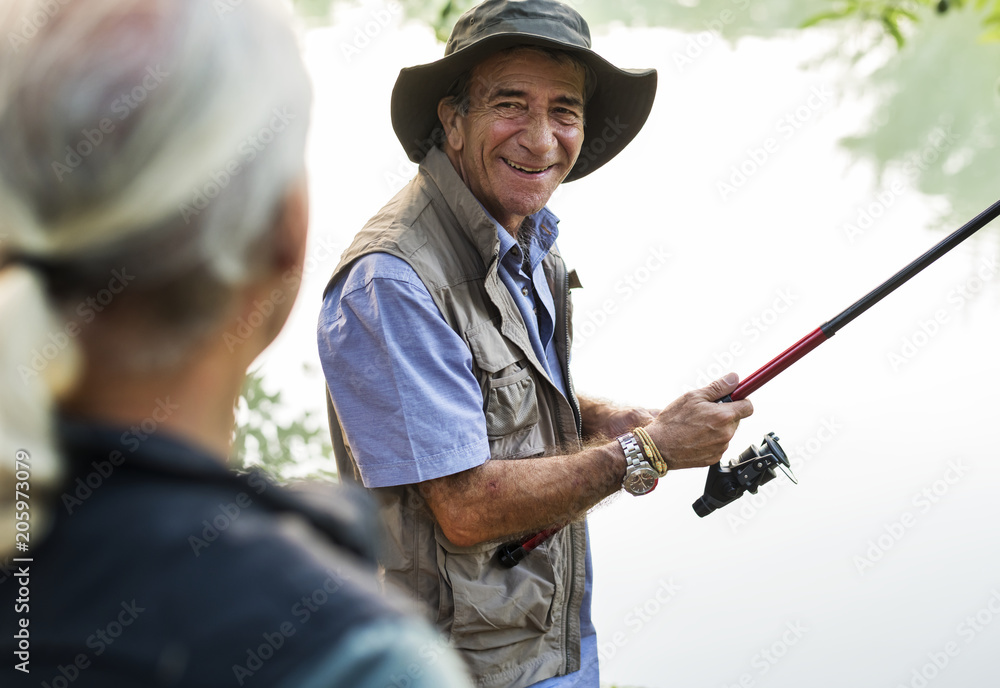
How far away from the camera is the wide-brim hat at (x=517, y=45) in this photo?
2012 mm

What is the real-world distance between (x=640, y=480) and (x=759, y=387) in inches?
15.2

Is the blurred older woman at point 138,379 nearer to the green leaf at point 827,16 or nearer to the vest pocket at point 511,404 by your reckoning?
the vest pocket at point 511,404

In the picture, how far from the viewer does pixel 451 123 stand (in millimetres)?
2168

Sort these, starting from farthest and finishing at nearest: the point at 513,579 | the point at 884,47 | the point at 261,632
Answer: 1. the point at 884,47
2. the point at 513,579
3. the point at 261,632

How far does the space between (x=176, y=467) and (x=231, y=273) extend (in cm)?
12

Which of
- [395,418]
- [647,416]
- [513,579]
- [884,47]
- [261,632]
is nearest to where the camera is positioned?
[261,632]

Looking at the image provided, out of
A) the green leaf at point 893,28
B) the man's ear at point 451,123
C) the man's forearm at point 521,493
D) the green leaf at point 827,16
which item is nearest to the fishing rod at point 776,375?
the man's forearm at point 521,493

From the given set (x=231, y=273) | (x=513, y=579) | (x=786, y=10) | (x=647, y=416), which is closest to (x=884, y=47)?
(x=786, y=10)

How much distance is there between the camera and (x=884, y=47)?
3.51 meters

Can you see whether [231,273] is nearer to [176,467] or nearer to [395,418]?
[176,467]

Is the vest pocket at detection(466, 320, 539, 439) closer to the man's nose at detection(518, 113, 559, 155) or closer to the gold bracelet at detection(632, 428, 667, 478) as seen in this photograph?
the gold bracelet at detection(632, 428, 667, 478)

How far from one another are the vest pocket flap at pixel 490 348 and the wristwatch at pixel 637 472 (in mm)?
323

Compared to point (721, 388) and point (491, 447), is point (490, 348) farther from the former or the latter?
point (721, 388)

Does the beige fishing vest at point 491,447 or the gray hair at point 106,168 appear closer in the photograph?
the gray hair at point 106,168
